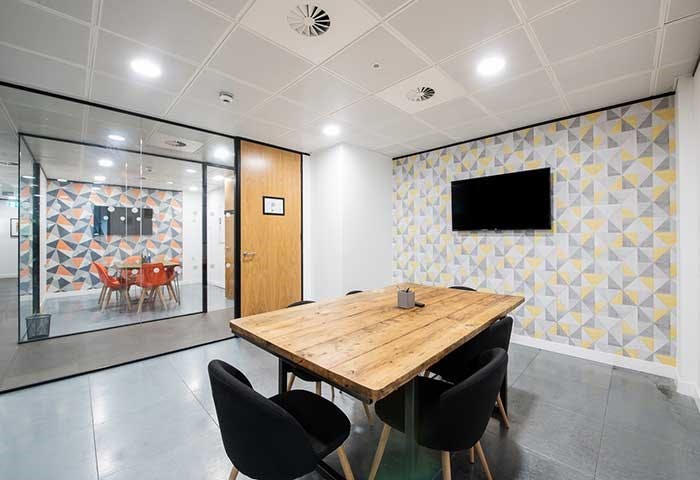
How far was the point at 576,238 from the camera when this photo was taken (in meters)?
3.41

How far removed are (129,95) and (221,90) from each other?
0.92 meters

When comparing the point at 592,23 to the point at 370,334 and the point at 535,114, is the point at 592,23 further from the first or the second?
the point at 370,334

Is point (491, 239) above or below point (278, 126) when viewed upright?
below

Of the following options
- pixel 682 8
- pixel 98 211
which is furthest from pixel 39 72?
pixel 682 8

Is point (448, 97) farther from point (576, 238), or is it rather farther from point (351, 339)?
point (351, 339)

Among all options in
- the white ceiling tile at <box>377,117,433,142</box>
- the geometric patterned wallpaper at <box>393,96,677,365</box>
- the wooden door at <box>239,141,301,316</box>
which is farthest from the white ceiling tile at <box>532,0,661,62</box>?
the wooden door at <box>239,141,301,316</box>

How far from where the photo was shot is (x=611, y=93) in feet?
9.49

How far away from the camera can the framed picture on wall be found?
14.7ft

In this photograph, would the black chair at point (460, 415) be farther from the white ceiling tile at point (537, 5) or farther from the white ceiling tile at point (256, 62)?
the white ceiling tile at point (256, 62)

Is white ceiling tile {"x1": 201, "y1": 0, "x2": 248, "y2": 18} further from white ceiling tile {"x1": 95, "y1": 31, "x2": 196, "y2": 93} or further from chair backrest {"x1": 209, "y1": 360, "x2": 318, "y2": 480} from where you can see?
chair backrest {"x1": 209, "y1": 360, "x2": 318, "y2": 480}

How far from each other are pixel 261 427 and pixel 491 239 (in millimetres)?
3873

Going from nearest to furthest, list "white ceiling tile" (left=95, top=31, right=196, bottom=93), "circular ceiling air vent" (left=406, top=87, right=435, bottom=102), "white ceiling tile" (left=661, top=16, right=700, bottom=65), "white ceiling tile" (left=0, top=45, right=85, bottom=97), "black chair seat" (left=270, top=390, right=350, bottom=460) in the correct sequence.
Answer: "black chair seat" (left=270, top=390, right=350, bottom=460) → "white ceiling tile" (left=661, top=16, right=700, bottom=65) → "white ceiling tile" (left=95, top=31, right=196, bottom=93) → "white ceiling tile" (left=0, top=45, right=85, bottom=97) → "circular ceiling air vent" (left=406, top=87, right=435, bottom=102)

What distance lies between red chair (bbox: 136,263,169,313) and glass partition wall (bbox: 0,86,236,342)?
2 cm

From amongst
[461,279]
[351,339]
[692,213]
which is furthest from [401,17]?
[461,279]
